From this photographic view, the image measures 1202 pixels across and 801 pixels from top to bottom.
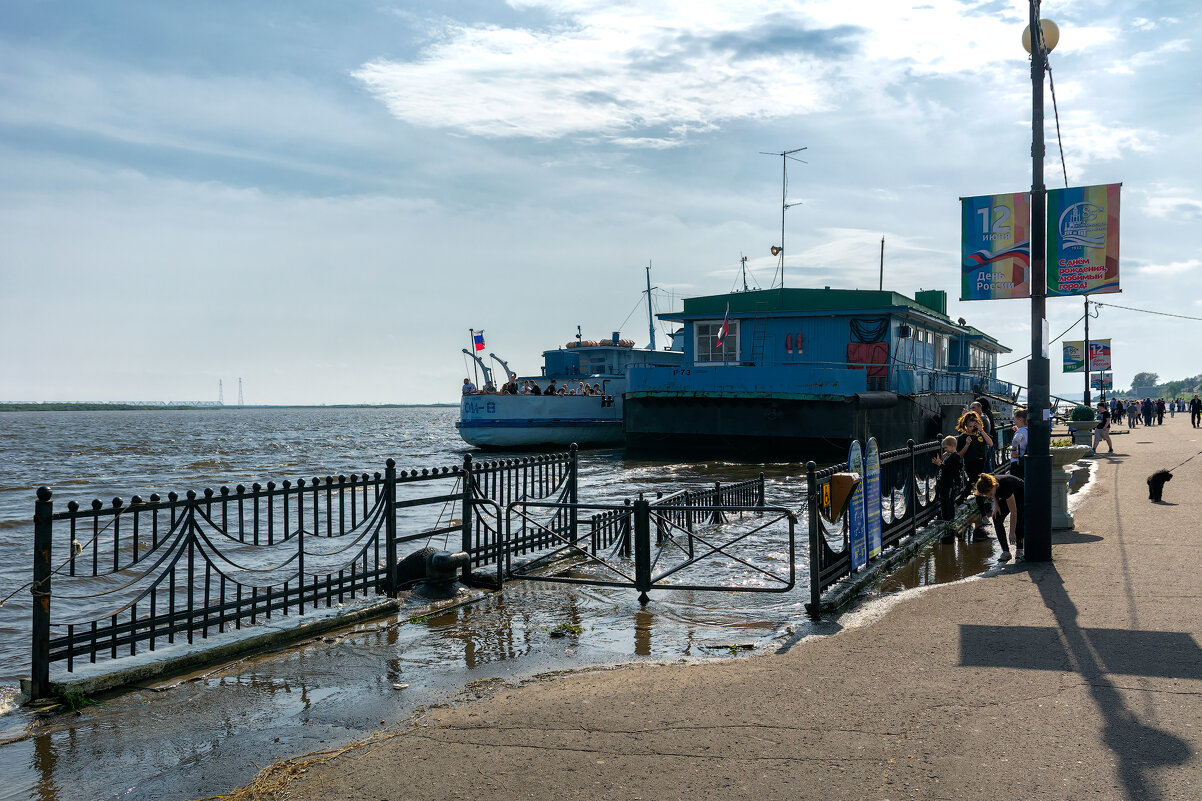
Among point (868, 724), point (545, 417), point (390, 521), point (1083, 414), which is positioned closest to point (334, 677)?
point (390, 521)

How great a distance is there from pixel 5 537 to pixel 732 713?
61.0ft

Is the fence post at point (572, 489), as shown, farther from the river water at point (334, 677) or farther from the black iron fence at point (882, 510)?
the black iron fence at point (882, 510)

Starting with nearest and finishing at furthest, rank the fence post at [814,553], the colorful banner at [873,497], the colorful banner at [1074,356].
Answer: the fence post at [814,553], the colorful banner at [873,497], the colorful banner at [1074,356]

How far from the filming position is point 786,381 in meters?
32.7

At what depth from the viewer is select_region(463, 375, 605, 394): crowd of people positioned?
47.2m

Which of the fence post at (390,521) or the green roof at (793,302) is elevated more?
the green roof at (793,302)

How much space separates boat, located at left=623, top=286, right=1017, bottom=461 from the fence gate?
18026 mm

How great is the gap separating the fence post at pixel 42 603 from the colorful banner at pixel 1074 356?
157ft

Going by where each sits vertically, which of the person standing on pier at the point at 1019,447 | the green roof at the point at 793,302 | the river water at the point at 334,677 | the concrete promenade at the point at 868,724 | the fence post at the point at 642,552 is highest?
the green roof at the point at 793,302

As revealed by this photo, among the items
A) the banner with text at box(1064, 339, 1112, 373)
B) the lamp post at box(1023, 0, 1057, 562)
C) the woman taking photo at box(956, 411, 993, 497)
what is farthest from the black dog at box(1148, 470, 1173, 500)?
the banner with text at box(1064, 339, 1112, 373)

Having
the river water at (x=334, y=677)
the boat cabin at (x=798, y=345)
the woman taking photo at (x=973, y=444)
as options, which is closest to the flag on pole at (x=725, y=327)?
the boat cabin at (x=798, y=345)

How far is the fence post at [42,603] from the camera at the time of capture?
612 cm

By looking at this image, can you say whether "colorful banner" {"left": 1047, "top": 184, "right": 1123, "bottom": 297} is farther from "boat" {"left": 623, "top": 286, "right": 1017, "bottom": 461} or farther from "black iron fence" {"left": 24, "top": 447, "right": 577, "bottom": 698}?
"boat" {"left": 623, "top": 286, "right": 1017, "bottom": 461}

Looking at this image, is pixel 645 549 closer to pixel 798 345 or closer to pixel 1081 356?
pixel 798 345
